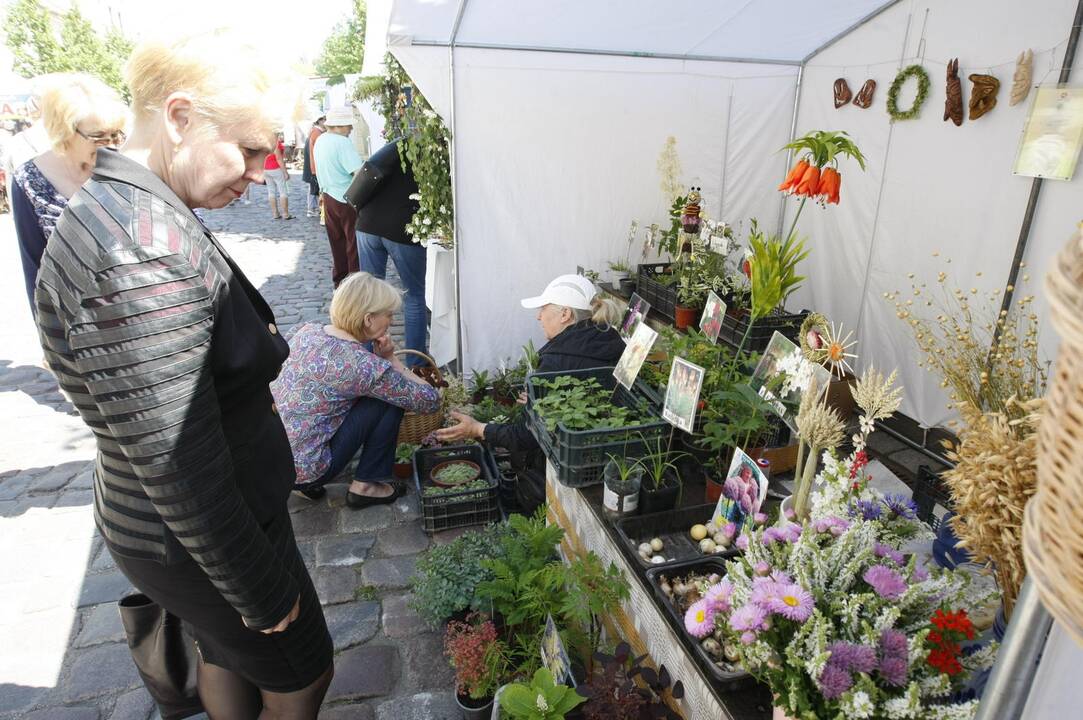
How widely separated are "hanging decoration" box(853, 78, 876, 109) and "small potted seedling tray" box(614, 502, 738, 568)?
3651mm

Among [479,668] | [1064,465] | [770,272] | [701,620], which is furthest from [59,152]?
[1064,465]

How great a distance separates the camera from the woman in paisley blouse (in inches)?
124

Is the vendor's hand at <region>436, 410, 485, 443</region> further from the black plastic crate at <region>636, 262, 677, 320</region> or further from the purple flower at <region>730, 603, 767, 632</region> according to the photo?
the purple flower at <region>730, 603, 767, 632</region>

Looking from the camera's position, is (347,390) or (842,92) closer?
(347,390)

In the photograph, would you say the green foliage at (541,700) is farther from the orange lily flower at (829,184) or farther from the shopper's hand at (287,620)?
the orange lily flower at (829,184)

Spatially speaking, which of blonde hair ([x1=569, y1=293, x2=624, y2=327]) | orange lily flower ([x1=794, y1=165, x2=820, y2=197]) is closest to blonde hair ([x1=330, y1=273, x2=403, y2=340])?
blonde hair ([x1=569, y1=293, x2=624, y2=327])

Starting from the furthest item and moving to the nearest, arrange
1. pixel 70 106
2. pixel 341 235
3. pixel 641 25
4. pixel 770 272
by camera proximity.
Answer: pixel 341 235 → pixel 641 25 → pixel 70 106 → pixel 770 272

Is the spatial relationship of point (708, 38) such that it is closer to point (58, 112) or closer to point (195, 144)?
point (58, 112)

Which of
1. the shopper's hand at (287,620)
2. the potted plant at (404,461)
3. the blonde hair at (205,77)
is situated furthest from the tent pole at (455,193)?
the shopper's hand at (287,620)

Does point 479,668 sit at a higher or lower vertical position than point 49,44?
lower

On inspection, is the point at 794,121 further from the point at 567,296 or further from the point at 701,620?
the point at 701,620

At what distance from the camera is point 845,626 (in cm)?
113

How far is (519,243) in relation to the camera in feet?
15.5

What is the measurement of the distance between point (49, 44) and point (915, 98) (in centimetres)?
2852
